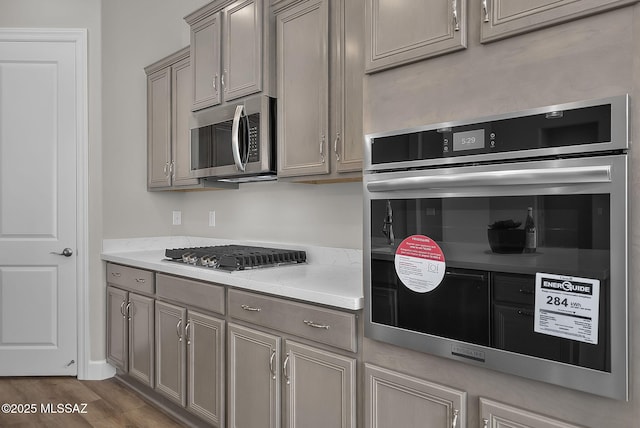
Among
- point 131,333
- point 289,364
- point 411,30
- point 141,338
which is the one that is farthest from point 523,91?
point 131,333

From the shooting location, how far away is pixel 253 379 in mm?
2209

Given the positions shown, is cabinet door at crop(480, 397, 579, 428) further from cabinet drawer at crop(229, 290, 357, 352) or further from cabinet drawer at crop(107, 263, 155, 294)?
cabinet drawer at crop(107, 263, 155, 294)

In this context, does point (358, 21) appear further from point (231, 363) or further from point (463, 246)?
point (231, 363)

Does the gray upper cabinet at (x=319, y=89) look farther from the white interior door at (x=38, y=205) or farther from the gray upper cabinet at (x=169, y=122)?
the white interior door at (x=38, y=205)

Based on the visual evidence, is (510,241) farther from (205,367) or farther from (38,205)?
(38,205)

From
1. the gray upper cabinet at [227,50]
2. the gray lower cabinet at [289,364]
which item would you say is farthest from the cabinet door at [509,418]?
the gray upper cabinet at [227,50]

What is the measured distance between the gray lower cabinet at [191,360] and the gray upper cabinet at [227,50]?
1.28 meters

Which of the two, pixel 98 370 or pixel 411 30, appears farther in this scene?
pixel 98 370

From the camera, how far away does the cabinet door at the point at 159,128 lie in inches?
140

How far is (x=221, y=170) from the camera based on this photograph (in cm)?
289

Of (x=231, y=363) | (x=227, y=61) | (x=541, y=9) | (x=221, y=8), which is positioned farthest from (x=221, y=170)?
(x=541, y=9)

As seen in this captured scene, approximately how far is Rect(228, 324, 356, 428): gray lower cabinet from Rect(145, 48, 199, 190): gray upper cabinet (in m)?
1.43

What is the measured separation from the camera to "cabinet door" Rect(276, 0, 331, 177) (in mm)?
2293

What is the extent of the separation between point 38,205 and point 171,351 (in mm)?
1681
